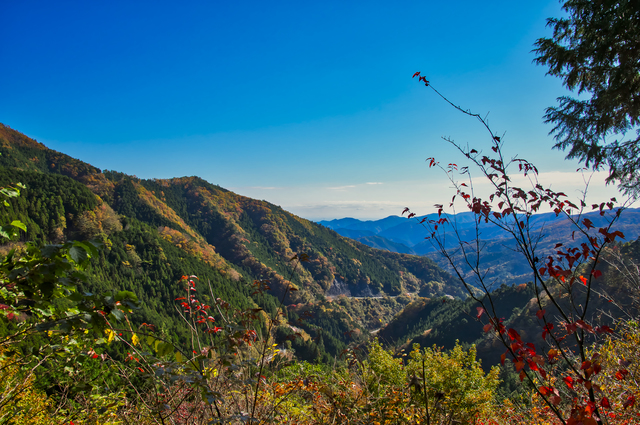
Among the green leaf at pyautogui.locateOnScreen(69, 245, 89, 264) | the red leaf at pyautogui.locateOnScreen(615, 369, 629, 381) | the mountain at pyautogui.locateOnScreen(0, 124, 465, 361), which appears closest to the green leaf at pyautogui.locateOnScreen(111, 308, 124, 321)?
the mountain at pyautogui.locateOnScreen(0, 124, 465, 361)

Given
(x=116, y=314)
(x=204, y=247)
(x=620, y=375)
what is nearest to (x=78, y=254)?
(x=116, y=314)

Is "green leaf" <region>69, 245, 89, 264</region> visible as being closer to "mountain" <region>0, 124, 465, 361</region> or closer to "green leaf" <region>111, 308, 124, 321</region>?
"mountain" <region>0, 124, 465, 361</region>

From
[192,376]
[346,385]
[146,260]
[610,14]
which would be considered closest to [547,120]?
[610,14]

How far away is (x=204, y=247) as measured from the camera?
90000 millimetres

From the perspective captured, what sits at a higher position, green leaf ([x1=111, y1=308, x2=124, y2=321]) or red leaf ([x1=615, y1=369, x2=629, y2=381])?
green leaf ([x1=111, y1=308, x2=124, y2=321])

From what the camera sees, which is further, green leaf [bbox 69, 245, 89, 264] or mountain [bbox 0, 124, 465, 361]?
mountain [bbox 0, 124, 465, 361]

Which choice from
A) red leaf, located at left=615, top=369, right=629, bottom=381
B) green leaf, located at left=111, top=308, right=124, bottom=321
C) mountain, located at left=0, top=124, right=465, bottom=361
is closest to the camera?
green leaf, located at left=111, top=308, right=124, bottom=321

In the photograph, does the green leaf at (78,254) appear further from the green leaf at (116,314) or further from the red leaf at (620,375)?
the red leaf at (620,375)

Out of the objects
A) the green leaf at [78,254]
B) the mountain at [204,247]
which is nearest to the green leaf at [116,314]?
the mountain at [204,247]

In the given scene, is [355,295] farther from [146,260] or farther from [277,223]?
[146,260]

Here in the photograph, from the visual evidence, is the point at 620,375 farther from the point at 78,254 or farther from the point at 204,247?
the point at 204,247

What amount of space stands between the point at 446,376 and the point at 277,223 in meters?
130

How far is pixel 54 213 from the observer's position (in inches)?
2146

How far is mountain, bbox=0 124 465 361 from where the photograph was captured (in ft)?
167
